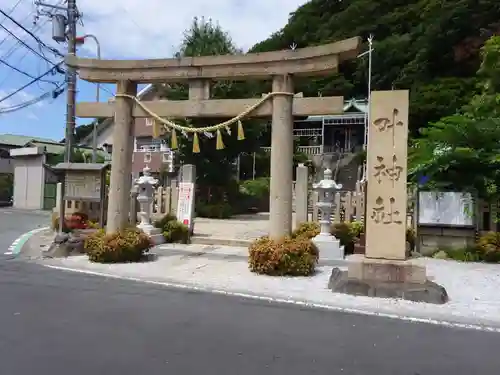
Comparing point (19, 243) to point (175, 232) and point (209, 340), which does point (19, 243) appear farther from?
point (209, 340)

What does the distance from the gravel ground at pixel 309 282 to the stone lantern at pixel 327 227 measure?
3.54ft

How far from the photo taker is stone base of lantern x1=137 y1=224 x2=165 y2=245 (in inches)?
591

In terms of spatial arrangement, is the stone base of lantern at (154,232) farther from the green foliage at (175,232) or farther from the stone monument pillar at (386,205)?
the stone monument pillar at (386,205)

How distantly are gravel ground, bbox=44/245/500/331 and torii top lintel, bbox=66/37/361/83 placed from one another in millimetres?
4376

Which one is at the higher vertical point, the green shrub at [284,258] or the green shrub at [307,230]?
the green shrub at [307,230]

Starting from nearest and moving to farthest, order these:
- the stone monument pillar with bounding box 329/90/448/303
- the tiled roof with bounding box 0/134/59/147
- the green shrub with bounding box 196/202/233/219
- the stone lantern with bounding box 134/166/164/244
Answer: the stone monument pillar with bounding box 329/90/448/303
the stone lantern with bounding box 134/166/164/244
the green shrub with bounding box 196/202/233/219
the tiled roof with bounding box 0/134/59/147

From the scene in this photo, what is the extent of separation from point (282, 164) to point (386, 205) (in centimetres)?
280

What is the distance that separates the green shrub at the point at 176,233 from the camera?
1554cm

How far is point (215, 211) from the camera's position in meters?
26.1

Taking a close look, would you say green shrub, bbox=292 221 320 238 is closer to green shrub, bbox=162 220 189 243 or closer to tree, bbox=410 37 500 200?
tree, bbox=410 37 500 200

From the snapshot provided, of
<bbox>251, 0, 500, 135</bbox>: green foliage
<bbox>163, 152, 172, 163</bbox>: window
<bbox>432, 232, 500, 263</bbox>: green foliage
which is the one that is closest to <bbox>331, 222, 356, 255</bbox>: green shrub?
<bbox>432, 232, 500, 263</bbox>: green foliage

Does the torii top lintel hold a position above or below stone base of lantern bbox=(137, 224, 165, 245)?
above

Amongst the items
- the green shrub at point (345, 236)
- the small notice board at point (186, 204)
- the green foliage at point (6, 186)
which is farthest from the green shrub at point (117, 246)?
the green foliage at point (6, 186)

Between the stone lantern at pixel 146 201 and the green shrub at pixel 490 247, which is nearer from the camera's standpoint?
the green shrub at pixel 490 247
